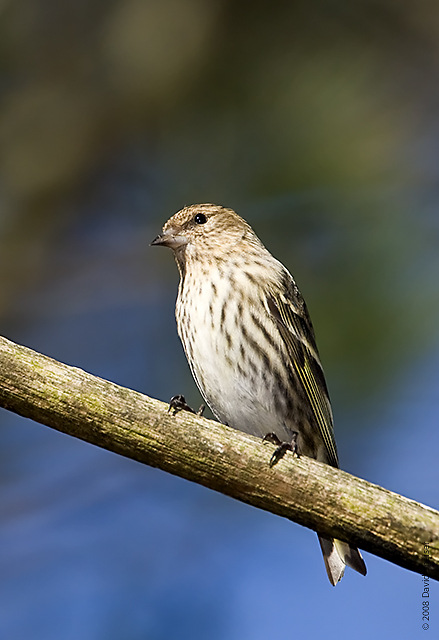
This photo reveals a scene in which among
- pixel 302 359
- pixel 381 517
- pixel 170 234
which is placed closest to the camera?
pixel 381 517

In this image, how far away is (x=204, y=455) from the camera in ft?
7.41

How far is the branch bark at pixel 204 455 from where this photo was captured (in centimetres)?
219

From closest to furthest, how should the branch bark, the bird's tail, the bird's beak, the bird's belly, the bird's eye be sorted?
the branch bark → the bird's tail → the bird's belly → the bird's beak → the bird's eye

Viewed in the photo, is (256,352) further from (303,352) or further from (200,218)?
(200,218)

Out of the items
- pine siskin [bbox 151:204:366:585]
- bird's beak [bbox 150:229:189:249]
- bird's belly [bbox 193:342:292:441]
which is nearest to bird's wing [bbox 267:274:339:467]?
pine siskin [bbox 151:204:366:585]

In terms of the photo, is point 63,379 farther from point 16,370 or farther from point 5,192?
point 5,192

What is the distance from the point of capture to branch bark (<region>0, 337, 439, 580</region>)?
2189 millimetres

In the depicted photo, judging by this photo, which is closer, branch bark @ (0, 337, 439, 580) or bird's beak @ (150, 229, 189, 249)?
branch bark @ (0, 337, 439, 580)

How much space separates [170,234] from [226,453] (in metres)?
2.05

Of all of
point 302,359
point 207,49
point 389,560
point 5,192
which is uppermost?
point 207,49

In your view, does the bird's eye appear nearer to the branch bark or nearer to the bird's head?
the bird's head

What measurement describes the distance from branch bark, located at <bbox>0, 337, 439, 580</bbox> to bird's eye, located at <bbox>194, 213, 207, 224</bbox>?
2056 mm

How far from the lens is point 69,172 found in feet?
14.0

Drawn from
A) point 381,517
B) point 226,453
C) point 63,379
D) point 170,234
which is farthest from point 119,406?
point 170,234
